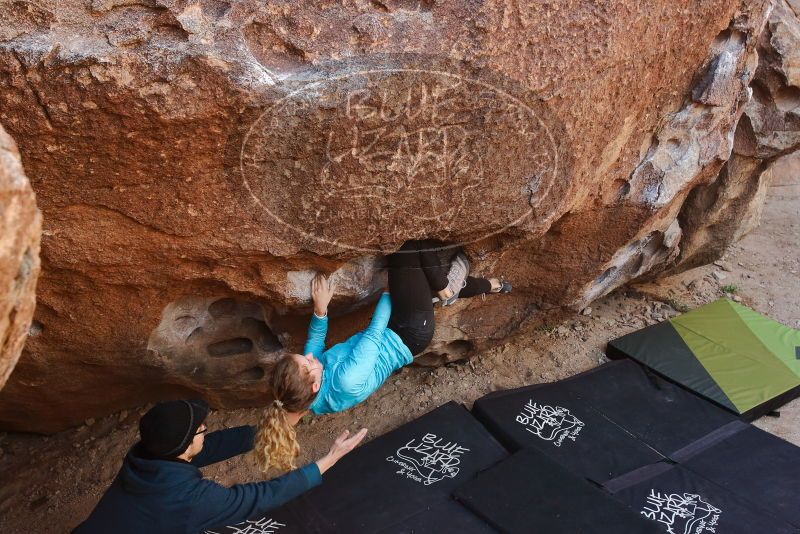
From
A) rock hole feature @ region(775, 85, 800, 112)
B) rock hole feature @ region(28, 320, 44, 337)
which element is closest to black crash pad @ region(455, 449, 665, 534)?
rock hole feature @ region(28, 320, 44, 337)

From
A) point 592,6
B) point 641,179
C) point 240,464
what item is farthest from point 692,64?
point 240,464

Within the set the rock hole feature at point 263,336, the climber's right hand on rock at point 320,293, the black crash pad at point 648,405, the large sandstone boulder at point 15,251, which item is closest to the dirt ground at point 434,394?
the black crash pad at point 648,405

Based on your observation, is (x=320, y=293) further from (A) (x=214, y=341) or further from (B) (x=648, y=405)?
(B) (x=648, y=405)

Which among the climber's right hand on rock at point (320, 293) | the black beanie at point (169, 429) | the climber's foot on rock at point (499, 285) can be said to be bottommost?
the black beanie at point (169, 429)

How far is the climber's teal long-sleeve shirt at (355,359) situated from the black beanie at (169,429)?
0.62 meters

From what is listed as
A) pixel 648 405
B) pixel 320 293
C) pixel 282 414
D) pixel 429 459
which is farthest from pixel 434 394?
pixel 282 414

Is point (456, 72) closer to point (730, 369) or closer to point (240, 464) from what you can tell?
point (240, 464)

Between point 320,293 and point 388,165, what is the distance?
732 mm

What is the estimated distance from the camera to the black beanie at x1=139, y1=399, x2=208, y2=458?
8.11 ft

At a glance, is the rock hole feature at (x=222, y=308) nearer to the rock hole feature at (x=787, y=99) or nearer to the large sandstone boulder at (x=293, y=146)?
the large sandstone boulder at (x=293, y=146)

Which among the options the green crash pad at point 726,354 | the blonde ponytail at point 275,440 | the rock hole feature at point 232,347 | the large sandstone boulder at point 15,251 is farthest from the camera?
the green crash pad at point 726,354

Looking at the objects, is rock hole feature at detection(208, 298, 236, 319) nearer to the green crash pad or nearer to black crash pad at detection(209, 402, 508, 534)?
black crash pad at detection(209, 402, 508, 534)

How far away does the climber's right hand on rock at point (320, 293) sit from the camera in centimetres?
323

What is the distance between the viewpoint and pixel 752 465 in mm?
3701
